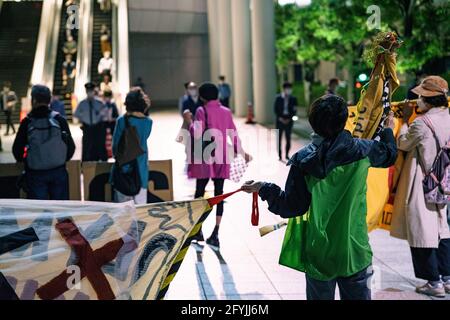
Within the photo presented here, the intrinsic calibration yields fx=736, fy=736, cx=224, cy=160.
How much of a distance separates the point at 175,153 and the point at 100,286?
1377 cm

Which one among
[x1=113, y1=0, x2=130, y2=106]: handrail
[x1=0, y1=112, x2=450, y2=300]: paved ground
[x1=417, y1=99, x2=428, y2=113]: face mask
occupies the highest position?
[x1=113, y1=0, x2=130, y2=106]: handrail

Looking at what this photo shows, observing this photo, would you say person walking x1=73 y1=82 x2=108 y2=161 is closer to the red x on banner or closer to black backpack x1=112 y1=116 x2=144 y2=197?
black backpack x1=112 y1=116 x2=144 y2=197

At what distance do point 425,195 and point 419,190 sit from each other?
0.07 meters

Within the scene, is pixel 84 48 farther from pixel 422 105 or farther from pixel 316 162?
pixel 316 162

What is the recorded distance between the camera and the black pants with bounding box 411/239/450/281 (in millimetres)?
6156

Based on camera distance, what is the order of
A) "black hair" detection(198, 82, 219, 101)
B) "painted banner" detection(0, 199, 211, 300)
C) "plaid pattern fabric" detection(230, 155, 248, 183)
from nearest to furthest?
"painted banner" detection(0, 199, 211, 300)
"black hair" detection(198, 82, 219, 101)
"plaid pattern fabric" detection(230, 155, 248, 183)

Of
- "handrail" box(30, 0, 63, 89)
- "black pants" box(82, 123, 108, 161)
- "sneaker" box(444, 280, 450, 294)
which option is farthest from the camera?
"handrail" box(30, 0, 63, 89)

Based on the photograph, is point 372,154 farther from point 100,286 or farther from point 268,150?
point 268,150

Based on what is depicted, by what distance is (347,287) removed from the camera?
4.03 meters

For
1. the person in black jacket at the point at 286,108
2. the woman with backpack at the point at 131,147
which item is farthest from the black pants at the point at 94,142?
the woman with backpack at the point at 131,147

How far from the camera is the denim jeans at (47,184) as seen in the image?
713 cm

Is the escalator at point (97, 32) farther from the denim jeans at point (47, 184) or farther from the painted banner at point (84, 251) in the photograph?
the painted banner at point (84, 251)

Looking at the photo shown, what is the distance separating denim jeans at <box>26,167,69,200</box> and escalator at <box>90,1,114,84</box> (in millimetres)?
21870

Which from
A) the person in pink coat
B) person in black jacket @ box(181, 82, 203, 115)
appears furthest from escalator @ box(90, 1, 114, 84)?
the person in pink coat
